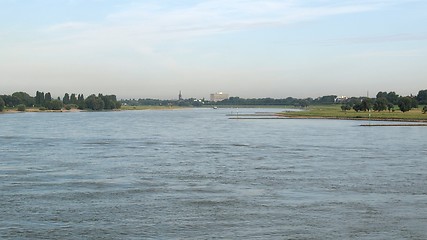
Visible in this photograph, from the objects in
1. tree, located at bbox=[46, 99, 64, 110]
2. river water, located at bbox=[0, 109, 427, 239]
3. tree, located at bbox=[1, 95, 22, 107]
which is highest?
tree, located at bbox=[1, 95, 22, 107]

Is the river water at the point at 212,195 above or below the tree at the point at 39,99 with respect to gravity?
below

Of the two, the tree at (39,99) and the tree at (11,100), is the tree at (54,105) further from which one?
the tree at (11,100)

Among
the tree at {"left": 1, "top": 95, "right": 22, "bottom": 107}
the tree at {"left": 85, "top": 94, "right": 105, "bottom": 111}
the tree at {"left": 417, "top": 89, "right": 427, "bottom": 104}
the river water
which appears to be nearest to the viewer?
the river water

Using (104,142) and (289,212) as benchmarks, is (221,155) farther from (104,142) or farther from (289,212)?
(289,212)

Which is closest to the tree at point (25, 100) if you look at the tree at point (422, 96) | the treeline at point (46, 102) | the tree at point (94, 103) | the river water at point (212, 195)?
the treeline at point (46, 102)

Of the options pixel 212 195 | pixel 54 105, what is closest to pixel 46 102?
pixel 54 105

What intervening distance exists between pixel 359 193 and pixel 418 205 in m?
2.62

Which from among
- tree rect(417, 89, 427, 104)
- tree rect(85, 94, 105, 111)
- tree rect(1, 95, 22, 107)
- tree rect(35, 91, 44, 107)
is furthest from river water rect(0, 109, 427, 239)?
tree rect(85, 94, 105, 111)

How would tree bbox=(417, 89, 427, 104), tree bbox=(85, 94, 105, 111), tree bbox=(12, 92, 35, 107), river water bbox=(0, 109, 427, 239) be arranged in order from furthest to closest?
tree bbox=(85, 94, 105, 111) < tree bbox=(12, 92, 35, 107) < tree bbox=(417, 89, 427, 104) < river water bbox=(0, 109, 427, 239)

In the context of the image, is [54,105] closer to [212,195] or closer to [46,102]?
[46,102]

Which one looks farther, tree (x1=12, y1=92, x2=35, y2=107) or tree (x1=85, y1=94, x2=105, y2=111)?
tree (x1=85, y1=94, x2=105, y2=111)

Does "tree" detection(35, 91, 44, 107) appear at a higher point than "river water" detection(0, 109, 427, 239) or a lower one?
higher

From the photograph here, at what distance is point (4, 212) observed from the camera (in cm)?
1722

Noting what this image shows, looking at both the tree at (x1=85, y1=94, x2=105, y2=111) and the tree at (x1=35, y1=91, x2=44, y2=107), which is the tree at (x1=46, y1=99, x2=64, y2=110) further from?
the tree at (x1=85, y1=94, x2=105, y2=111)
